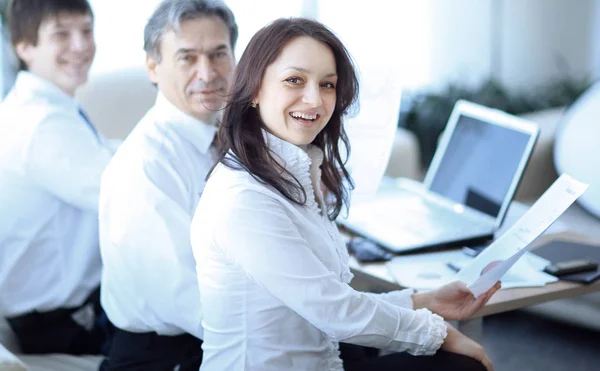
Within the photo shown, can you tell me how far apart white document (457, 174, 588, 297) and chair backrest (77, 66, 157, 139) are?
4.79ft

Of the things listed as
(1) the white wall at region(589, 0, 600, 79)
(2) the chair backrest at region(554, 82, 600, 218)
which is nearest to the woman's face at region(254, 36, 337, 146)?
(2) the chair backrest at region(554, 82, 600, 218)

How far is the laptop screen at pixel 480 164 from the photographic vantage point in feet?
6.55

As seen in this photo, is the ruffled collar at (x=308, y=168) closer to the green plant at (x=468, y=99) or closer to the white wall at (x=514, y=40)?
the green plant at (x=468, y=99)

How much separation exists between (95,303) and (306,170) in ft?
2.85

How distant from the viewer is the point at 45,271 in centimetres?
197

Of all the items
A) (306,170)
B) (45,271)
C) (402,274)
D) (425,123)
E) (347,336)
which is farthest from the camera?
(425,123)

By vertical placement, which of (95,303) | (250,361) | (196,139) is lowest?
(95,303)

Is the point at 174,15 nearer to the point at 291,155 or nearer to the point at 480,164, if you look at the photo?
the point at 291,155

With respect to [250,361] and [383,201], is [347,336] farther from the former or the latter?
[383,201]

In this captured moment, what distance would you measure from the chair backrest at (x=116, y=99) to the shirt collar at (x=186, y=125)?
3.02 feet

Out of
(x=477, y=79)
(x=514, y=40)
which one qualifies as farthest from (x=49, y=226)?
(x=514, y=40)

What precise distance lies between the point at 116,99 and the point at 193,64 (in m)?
0.98

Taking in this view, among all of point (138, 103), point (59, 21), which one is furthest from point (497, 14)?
point (59, 21)

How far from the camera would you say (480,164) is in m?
2.09
